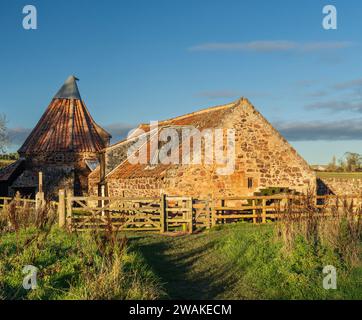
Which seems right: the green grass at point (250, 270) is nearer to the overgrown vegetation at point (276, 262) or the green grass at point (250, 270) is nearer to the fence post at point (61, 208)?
the overgrown vegetation at point (276, 262)

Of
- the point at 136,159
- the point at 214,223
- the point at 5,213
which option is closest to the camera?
the point at 5,213

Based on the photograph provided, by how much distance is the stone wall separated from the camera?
111 feet

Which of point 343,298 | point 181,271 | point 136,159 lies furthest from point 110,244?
point 136,159

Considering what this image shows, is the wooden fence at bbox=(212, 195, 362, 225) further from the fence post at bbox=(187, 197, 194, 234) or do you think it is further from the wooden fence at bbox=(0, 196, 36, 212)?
the wooden fence at bbox=(0, 196, 36, 212)

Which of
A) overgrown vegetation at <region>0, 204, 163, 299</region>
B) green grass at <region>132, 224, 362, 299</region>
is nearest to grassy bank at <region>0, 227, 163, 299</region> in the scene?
overgrown vegetation at <region>0, 204, 163, 299</region>

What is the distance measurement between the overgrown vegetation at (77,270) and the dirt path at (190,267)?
76cm

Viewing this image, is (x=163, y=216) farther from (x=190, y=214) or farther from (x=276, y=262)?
(x=276, y=262)

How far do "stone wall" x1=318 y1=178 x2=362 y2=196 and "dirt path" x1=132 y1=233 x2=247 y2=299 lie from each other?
52.2 ft

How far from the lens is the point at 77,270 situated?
36.6 feet

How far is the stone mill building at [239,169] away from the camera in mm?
26719

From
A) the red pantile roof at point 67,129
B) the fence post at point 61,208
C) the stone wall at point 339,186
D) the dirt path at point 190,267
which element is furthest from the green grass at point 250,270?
the red pantile roof at point 67,129

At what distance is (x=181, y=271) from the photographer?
45.2 ft
